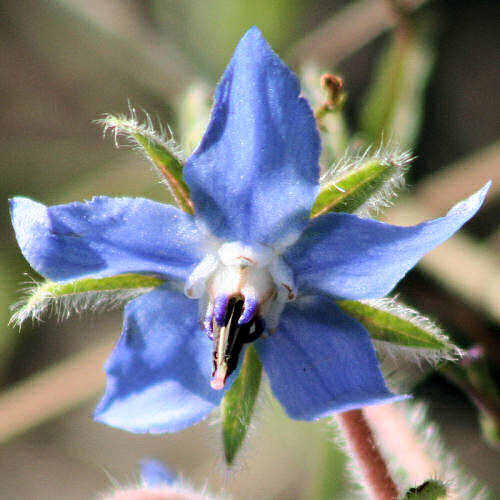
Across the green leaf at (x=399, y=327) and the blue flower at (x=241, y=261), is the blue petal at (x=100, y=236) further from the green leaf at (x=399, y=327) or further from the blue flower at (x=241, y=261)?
the green leaf at (x=399, y=327)

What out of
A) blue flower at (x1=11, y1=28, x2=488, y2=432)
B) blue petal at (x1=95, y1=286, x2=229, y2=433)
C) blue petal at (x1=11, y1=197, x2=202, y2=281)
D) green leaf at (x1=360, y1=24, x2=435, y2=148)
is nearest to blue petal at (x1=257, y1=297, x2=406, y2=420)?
blue flower at (x1=11, y1=28, x2=488, y2=432)

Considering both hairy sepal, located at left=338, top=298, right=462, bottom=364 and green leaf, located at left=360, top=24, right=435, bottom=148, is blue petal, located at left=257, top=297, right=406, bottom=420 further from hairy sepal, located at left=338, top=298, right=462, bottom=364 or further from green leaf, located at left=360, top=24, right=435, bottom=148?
green leaf, located at left=360, top=24, right=435, bottom=148

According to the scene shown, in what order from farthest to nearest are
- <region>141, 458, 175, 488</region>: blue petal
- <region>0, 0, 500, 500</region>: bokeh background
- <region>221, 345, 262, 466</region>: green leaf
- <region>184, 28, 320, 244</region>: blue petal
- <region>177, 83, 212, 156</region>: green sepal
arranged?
<region>0, 0, 500, 500</region>: bokeh background
<region>177, 83, 212, 156</region>: green sepal
<region>141, 458, 175, 488</region>: blue petal
<region>221, 345, 262, 466</region>: green leaf
<region>184, 28, 320, 244</region>: blue petal

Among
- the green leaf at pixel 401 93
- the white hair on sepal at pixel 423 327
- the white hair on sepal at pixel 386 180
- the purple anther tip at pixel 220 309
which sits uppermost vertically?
the green leaf at pixel 401 93

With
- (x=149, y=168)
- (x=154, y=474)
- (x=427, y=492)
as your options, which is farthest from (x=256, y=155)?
(x=149, y=168)

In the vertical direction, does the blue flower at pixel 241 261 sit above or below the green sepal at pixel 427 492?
above

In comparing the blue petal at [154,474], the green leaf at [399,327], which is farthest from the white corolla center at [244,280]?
the blue petal at [154,474]

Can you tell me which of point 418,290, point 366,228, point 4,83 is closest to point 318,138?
point 366,228

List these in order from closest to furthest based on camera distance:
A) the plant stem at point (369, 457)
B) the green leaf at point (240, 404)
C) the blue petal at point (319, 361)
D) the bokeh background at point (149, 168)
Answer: the blue petal at point (319, 361)
the green leaf at point (240, 404)
the plant stem at point (369, 457)
the bokeh background at point (149, 168)
